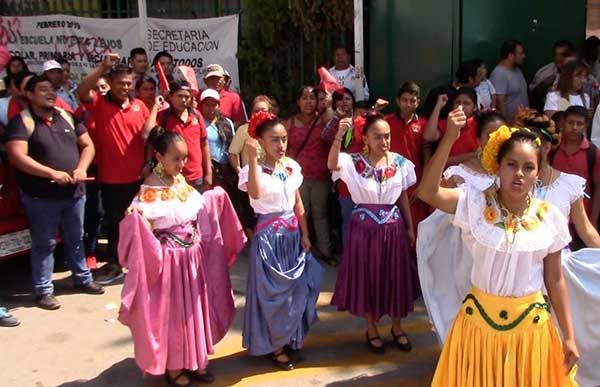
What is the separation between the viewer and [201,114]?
6492 millimetres

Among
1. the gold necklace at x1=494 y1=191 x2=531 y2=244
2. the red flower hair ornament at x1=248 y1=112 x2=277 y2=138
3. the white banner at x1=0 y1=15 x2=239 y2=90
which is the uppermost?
the white banner at x1=0 y1=15 x2=239 y2=90

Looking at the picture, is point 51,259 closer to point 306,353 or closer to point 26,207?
point 26,207

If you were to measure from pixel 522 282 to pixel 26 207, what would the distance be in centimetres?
410

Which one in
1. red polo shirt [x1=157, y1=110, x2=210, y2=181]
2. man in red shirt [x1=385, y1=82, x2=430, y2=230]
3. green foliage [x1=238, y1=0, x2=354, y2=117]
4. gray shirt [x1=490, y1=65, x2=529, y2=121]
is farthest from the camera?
green foliage [x1=238, y1=0, x2=354, y2=117]

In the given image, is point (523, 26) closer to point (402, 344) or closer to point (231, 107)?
point (231, 107)

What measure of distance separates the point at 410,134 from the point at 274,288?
7.05 feet

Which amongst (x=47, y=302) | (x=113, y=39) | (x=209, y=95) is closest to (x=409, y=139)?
(x=209, y=95)

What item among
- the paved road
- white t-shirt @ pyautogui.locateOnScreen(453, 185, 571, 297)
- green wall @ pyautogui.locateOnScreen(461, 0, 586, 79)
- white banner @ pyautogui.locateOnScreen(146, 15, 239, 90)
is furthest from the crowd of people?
white banner @ pyautogui.locateOnScreen(146, 15, 239, 90)

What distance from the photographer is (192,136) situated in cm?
598

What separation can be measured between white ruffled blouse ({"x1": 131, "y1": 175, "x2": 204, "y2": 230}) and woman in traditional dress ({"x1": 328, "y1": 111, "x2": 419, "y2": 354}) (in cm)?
101

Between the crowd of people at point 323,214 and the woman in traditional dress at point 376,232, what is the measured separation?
1 centimetres

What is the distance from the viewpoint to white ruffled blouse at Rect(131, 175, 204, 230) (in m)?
4.07

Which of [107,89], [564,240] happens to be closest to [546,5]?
[107,89]

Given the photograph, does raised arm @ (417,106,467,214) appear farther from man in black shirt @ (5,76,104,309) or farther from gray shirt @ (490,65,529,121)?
gray shirt @ (490,65,529,121)
